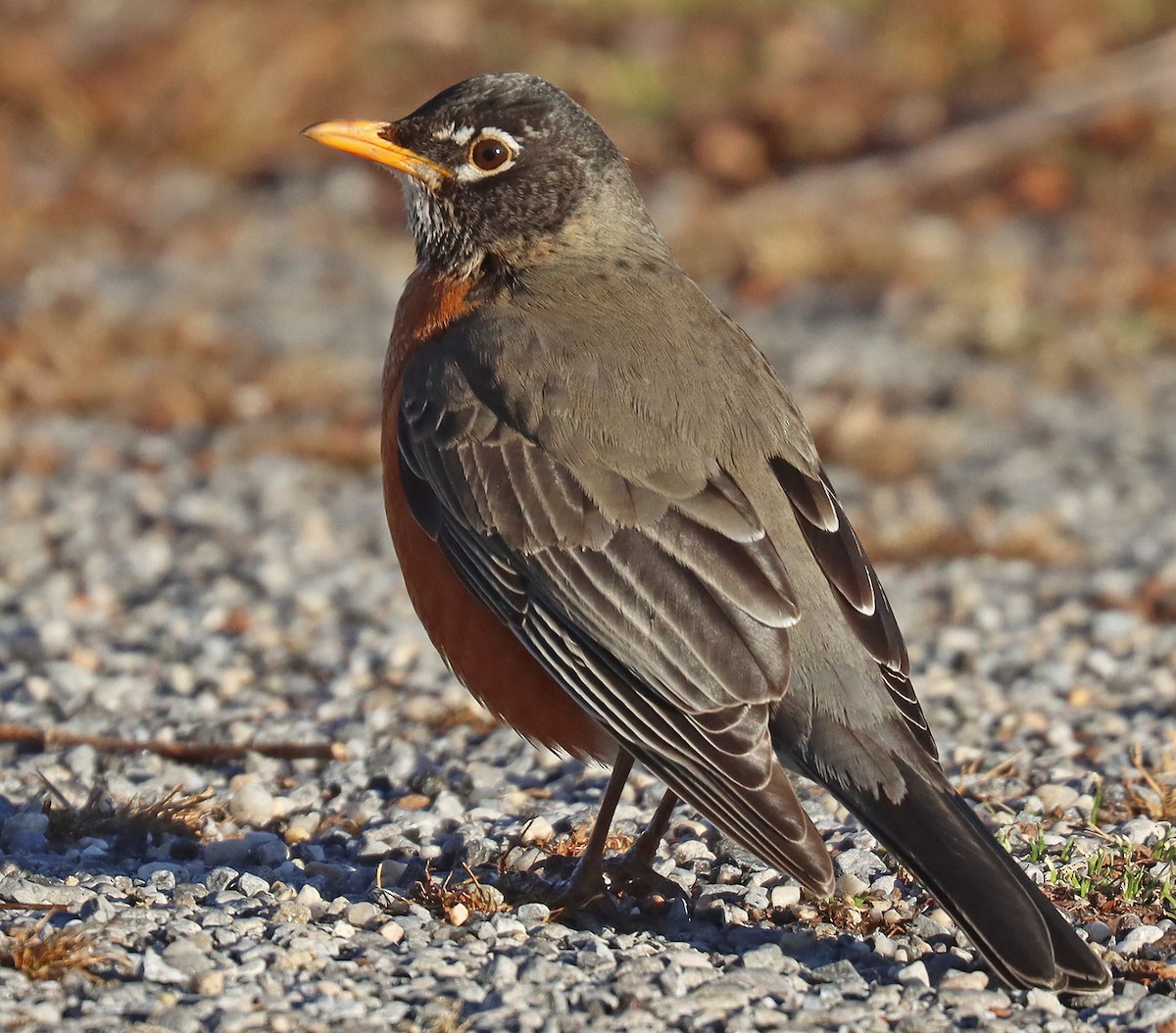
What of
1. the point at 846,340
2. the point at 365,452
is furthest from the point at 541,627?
the point at 846,340

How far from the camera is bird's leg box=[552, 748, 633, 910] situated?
4.89m

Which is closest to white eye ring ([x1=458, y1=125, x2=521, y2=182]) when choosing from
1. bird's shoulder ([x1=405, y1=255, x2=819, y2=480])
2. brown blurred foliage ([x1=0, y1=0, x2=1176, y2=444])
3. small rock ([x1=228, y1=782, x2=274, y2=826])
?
bird's shoulder ([x1=405, y1=255, x2=819, y2=480])

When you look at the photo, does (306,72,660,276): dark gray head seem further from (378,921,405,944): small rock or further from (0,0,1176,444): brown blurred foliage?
(0,0,1176,444): brown blurred foliage

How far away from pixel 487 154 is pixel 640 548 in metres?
1.89

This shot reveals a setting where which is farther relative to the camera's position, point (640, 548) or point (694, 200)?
point (694, 200)

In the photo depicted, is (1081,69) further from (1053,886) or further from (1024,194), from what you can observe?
(1053,886)

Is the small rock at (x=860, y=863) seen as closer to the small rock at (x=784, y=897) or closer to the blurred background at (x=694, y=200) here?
the small rock at (x=784, y=897)

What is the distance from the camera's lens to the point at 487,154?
6227mm

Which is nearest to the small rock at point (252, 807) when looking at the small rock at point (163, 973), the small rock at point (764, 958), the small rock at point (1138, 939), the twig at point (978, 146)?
the small rock at point (163, 973)

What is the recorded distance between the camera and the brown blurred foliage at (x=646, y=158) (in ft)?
34.4

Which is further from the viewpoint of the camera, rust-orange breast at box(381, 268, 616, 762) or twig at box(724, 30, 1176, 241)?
twig at box(724, 30, 1176, 241)

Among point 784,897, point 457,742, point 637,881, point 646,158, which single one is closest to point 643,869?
point 637,881

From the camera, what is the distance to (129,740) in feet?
19.8

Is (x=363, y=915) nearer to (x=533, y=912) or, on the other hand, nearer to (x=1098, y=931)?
(x=533, y=912)
